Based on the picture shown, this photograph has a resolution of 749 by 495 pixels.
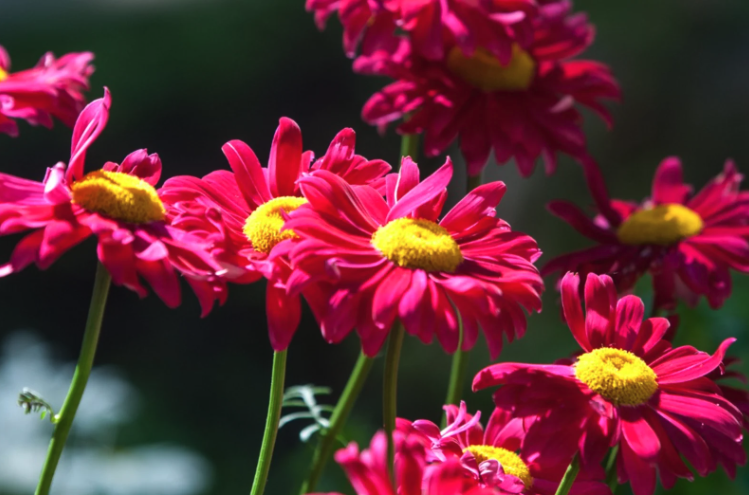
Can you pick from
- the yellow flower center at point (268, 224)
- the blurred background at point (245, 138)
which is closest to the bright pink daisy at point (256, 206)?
the yellow flower center at point (268, 224)

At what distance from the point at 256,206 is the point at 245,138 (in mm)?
1389

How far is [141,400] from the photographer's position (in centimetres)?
157

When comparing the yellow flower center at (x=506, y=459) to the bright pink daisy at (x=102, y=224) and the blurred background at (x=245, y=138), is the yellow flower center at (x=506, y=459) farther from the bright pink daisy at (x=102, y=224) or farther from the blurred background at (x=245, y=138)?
the blurred background at (x=245, y=138)

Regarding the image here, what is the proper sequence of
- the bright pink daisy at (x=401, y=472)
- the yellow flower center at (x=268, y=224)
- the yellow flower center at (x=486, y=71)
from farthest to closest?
the yellow flower center at (x=486, y=71) < the yellow flower center at (x=268, y=224) < the bright pink daisy at (x=401, y=472)

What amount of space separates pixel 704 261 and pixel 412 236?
9.7 inches

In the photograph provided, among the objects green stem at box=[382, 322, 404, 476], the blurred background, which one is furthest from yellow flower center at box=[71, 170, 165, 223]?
the blurred background

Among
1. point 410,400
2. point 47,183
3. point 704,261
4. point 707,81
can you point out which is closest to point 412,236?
point 47,183

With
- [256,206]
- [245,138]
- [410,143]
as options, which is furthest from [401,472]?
[245,138]

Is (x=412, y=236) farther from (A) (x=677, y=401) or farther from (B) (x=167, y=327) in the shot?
(B) (x=167, y=327)

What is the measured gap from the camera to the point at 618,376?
33 centimetres

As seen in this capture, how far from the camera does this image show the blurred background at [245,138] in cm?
155

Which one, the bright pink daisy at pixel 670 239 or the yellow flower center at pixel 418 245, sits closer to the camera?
the yellow flower center at pixel 418 245

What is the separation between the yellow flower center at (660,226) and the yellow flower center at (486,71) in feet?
0.38

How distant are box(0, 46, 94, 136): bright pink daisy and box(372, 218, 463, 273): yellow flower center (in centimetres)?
21
